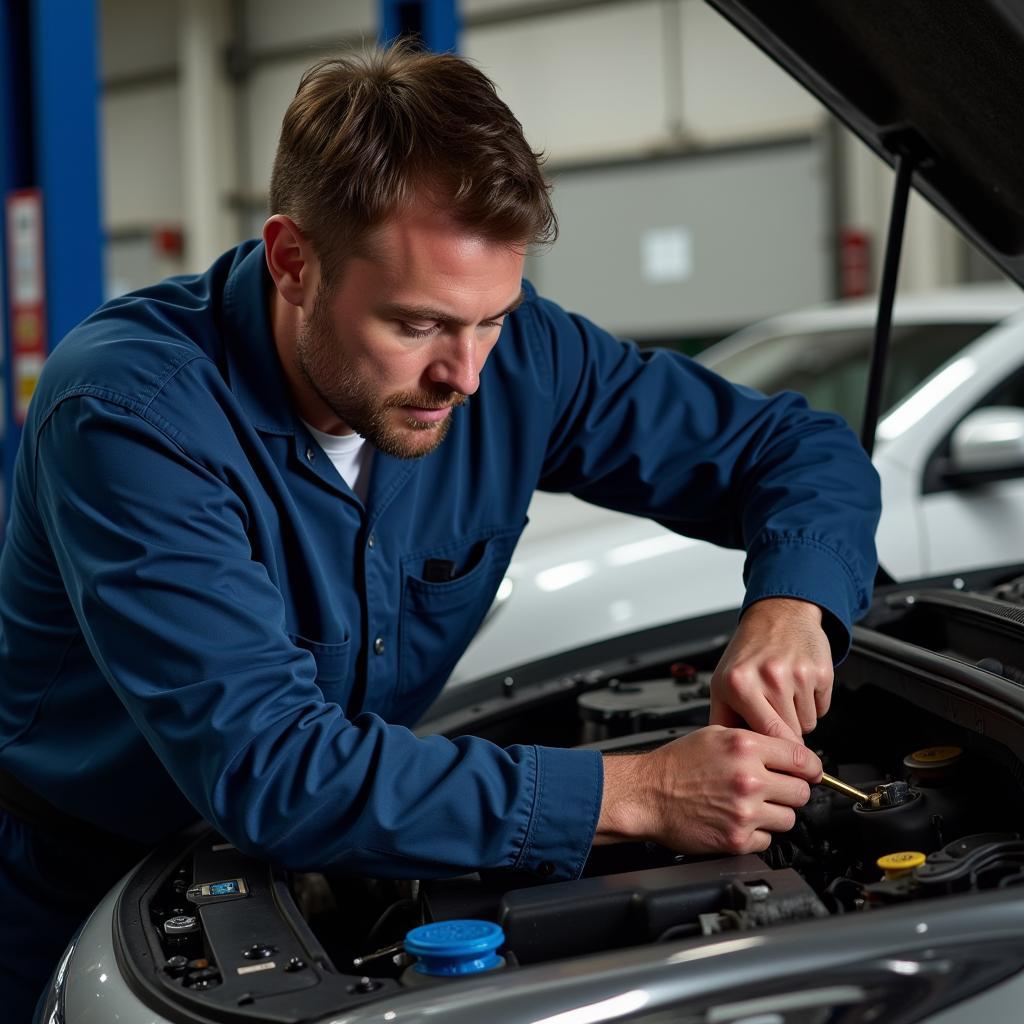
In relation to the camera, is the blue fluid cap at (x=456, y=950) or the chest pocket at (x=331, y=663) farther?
the chest pocket at (x=331, y=663)

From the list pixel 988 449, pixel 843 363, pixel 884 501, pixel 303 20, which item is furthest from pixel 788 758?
pixel 303 20

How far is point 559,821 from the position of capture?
3.90ft

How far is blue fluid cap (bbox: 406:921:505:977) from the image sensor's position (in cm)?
101

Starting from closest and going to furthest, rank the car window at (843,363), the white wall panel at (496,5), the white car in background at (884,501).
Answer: the white car in background at (884,501)
the car window at (843,363)
the white wall panel at (496,5)

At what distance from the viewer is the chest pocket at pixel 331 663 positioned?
5.00ft

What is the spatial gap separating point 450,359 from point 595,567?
156 cm

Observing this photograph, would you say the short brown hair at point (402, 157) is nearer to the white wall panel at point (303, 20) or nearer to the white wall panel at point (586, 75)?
the white wall panel at point (586, 75)

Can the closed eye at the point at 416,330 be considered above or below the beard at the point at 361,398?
above

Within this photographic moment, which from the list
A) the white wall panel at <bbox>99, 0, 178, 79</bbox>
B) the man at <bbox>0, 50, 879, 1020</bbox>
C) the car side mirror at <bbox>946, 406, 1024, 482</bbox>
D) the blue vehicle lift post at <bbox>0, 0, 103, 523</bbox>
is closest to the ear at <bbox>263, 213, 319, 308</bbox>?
the man at <bbox>0, 50, 879, 1020</bbox>

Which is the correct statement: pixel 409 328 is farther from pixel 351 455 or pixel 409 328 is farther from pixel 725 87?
pixel 725 87

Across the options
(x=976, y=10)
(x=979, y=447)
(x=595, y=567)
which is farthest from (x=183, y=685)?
(x=979, y=447)

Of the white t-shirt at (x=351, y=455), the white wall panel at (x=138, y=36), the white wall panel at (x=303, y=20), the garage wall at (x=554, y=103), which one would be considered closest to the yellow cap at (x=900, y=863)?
the white t-shirt at (x=351, y=455)

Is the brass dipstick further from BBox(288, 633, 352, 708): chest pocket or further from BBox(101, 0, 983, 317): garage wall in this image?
BBox(101, 0, 983, 317): garage wall

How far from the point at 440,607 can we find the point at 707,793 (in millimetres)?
563
